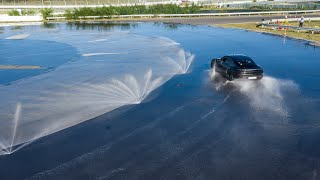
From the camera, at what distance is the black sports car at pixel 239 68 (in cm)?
1975

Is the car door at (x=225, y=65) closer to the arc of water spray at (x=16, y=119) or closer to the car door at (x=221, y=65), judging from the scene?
the car door at (x=221, y=65)

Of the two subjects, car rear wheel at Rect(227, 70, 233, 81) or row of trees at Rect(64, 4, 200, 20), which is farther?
row of trees at Rect(64, 4, 200, 20)

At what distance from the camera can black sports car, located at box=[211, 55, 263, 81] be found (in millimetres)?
19750

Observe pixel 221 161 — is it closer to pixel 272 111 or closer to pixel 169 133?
pixel 169 133

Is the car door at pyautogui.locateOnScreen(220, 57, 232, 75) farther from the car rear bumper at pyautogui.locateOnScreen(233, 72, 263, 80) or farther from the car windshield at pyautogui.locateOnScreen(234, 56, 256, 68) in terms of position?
the car rear bumper at pyautogui.locateOnScreen(233, 72, 263, 80)

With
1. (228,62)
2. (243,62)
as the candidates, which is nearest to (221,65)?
(228,62)

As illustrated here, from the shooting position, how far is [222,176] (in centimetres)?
998

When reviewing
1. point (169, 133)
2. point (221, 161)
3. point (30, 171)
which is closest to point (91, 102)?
point (169, 133)

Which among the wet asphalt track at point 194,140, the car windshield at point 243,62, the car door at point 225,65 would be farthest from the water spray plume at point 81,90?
the car windshield at point 243,62

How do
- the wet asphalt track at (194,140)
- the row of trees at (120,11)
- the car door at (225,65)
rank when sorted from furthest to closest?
the row of trees at (120,11) < the car door at (225,65) < the wet asphalt track at (194,140)

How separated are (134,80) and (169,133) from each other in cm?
863

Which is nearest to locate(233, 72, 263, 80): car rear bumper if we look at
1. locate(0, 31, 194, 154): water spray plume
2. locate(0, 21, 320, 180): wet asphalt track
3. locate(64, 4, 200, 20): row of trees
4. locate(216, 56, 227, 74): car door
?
locate(0, 21, 320, 180): wet asphalt track

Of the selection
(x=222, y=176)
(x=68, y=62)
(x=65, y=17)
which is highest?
(x=65, y=17)

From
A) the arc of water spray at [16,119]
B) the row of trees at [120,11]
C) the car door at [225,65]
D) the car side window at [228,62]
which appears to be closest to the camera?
the arc of water spray at [16,119]
